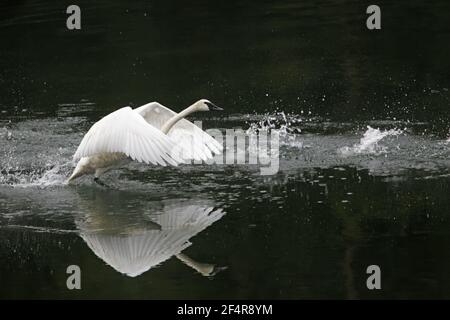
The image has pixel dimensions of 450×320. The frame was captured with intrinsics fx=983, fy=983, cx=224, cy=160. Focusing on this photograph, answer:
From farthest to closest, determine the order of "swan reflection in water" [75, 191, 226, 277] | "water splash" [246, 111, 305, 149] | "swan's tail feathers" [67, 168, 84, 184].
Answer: "water splash" [246, 111, 305, 149]
"swan's tail feathers" [67, 168, 84, 184]
"swan reflection in water" [75, 191, 226, 277]

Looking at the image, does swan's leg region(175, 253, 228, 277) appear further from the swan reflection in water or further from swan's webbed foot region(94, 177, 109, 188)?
swan's webbed foot region(94, 177, 109, 188)

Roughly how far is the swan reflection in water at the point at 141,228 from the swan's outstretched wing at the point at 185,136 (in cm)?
74

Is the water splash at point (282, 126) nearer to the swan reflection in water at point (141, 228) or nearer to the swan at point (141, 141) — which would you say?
the swan at point (141, 141)

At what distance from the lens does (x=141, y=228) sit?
353 inches

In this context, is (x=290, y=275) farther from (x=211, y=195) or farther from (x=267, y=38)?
(x=267, y=38)

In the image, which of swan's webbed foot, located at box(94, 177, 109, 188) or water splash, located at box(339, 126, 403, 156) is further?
water splash, located at box(339, 126, 403, 156)

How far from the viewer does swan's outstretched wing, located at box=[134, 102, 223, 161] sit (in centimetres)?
1018

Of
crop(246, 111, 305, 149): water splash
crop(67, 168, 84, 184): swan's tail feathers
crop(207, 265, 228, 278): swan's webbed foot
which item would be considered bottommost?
crop(207, 265, 228, 278): swan's webbed foot

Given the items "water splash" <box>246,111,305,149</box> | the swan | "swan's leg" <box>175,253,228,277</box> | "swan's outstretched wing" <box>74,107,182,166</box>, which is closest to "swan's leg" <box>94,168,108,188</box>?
the swan

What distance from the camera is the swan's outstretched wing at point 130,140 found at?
9.12 m

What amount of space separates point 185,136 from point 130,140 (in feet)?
3.88

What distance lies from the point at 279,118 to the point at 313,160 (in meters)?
2.04

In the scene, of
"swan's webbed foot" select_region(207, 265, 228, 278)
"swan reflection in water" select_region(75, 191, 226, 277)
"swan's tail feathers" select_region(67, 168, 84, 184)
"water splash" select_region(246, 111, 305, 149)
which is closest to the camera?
"swan's webbed foot" select_region(207, 265, 228, 278)

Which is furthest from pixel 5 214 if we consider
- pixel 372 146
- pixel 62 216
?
pixel 372 146
